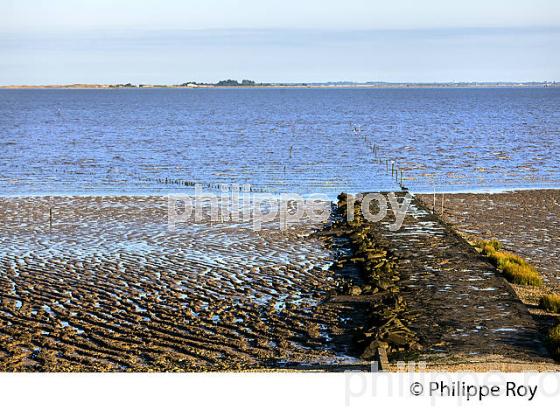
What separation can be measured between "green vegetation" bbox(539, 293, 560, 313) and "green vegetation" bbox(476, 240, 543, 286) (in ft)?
5.95

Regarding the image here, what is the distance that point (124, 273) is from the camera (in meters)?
18.3

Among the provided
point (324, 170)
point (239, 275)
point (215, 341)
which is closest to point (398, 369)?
point (215, 341)

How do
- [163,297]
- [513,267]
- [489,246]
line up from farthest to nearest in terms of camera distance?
[489,246] → [513,267] → [163,297]

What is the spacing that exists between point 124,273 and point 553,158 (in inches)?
1412

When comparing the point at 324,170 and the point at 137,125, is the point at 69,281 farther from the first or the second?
the point at 137,125

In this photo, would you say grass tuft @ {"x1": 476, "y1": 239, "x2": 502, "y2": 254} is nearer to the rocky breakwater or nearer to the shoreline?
the rocky breakwater

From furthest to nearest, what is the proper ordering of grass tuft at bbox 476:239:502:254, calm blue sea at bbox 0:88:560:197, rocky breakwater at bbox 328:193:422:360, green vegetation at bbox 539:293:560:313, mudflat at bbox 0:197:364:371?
calm blue sea at bbox 0:88:560:197 → grass tuft at bbox 476:239:502:254 → green vegetation at bbox 539:293:560:313 → mudflat at bbox 0:197:364:371 → rocky breakwater at bbox 328:193:422:360

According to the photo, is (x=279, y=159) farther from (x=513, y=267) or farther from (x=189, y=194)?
(x=513, y=267)

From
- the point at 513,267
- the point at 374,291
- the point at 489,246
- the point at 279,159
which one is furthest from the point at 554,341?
the point at 279,159

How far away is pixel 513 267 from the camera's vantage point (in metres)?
17.3

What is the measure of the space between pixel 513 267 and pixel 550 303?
3.03 metres

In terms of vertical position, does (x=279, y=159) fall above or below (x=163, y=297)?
above

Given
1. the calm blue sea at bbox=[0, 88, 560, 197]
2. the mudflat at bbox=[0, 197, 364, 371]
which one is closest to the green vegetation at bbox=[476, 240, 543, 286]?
the mudflat at bbox=[0, 197, 364, 371]

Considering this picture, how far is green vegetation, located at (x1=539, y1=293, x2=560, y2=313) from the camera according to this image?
46.3 feet
